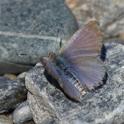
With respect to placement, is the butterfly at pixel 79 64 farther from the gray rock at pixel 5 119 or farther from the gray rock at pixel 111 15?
the gray rock at pixel 111 15

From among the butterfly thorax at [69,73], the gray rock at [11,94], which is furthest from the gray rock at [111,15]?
the butterfly thorax at [69,73]

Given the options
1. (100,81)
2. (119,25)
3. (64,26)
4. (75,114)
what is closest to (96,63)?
(100,81)

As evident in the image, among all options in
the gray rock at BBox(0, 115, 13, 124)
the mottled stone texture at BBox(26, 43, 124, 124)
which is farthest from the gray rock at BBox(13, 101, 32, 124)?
the mottled stone texture at BBox(26, 43, 124, 124)

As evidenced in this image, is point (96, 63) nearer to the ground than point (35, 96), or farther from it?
farther from it

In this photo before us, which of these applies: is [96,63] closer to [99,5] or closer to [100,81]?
[100,81]

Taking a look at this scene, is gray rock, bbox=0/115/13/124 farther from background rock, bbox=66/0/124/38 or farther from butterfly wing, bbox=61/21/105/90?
background rock, bbox=66/0/124/38

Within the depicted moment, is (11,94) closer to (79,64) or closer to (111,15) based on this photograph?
(79,64)
